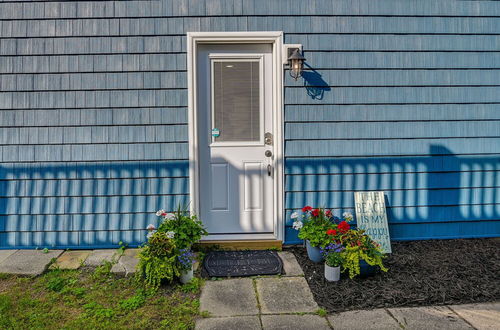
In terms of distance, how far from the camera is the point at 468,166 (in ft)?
12.5

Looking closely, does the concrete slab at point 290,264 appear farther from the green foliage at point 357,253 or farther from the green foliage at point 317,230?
the green foliage at point 357,253

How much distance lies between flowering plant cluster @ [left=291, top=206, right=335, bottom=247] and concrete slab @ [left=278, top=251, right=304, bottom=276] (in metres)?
0.22

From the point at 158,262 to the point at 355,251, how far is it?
4.61 ft

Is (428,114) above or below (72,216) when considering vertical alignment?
above

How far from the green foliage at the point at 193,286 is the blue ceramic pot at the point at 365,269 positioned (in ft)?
3.88

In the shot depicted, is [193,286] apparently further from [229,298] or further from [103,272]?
[103,272]

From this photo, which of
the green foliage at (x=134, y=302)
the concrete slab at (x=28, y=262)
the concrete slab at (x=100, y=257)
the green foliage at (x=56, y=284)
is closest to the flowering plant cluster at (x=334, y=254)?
the green foliage at (x=134, y=302)

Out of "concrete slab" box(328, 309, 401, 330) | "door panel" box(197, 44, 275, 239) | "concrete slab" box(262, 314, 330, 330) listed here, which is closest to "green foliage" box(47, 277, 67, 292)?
"door panel" box(197, 44, 275, 239)

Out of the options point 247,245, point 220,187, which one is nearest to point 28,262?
point 220,187

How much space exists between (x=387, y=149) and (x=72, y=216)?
2.97 metres

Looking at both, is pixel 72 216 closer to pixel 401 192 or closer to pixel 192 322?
pixel 192 322

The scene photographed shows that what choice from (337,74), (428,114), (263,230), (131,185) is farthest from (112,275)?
(428,114)

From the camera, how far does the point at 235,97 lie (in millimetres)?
3725

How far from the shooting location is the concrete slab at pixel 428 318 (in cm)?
234
